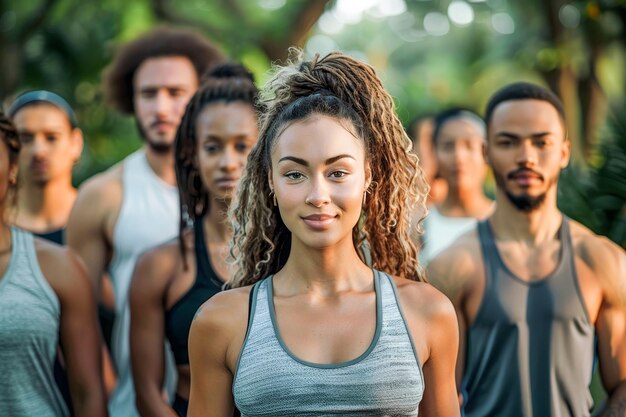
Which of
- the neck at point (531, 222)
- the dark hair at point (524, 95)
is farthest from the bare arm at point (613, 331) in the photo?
the dark hair at point (524, 95)

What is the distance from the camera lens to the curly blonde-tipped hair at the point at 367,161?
12.7 ft

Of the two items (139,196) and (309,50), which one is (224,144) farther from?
(309,50)

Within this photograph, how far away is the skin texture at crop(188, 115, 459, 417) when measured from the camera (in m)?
3.67

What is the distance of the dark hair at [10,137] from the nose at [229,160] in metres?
0.98

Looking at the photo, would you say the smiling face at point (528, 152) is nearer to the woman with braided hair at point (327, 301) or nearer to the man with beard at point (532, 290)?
the man with beard at point (532, 290)

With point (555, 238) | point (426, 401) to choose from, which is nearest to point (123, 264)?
point (555, 238)

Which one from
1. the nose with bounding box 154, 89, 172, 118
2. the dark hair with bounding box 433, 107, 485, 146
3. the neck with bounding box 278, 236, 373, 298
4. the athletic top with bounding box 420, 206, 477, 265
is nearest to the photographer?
the neck with bounding box 278, 236, 373, 298

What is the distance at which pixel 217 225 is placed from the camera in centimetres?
528

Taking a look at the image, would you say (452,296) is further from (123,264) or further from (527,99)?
(123,264)

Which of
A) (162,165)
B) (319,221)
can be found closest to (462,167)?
(162,165)

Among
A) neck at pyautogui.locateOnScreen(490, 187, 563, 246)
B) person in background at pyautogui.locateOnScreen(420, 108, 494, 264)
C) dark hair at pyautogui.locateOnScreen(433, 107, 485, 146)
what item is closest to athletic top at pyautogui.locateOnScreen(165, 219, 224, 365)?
neck at pyautogui.locateOnScreen(490, 187, 563, 246)

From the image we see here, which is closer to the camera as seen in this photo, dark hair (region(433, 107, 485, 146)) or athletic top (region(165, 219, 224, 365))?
athletic top (region(165, 219, 224, 365))

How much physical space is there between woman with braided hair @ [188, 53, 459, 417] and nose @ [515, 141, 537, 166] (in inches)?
59.2

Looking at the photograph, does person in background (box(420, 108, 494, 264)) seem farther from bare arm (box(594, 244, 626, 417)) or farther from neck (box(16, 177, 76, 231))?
bare arm (box(594, 244, 626, 417))
